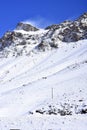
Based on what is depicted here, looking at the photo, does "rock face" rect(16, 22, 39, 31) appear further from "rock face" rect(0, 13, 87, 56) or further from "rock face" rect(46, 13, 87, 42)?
"rock face" rect(46, 13, 87, 42)

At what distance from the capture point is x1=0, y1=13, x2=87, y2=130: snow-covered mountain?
888 inches

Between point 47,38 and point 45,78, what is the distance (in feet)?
203

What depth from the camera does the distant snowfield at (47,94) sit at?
2069 centimetres

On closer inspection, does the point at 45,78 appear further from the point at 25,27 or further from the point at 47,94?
the point at 25,27

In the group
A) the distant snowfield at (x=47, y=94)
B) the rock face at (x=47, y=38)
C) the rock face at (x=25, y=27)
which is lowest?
the distant snowfield at (x=47, y=94)

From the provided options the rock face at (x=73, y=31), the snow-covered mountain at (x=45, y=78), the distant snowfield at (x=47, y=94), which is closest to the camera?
the distant snowfield at (x=47, y=94)

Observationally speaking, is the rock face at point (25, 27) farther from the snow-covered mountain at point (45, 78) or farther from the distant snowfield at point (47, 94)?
the distant snowfield at point (47, 94)

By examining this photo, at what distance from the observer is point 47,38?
114 meters

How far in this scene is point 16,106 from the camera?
3738 centimetres

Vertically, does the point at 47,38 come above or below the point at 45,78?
above

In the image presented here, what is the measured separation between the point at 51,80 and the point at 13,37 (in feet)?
294

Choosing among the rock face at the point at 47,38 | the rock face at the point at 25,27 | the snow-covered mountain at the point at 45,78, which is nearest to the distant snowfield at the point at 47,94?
the snow-covered mountain at the point at 45,78

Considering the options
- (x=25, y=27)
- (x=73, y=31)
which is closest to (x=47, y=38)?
(x=73, y=31)

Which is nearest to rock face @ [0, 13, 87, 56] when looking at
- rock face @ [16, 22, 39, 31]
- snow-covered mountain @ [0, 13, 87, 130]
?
snow-covered mountain @ [0, 13, 87, 130]
